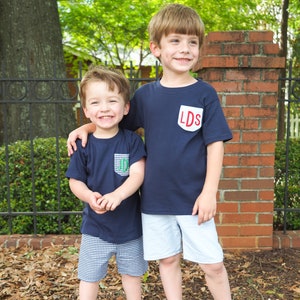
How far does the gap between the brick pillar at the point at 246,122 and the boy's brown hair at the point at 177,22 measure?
1.26 m

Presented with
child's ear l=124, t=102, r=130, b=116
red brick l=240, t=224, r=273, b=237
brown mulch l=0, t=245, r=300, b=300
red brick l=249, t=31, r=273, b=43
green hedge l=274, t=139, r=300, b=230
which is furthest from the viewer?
green hedge l=274, t=139, r=300, b=230

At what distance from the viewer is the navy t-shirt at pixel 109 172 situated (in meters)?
1.98

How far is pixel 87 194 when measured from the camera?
6.28 ft

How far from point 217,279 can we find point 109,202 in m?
0.74

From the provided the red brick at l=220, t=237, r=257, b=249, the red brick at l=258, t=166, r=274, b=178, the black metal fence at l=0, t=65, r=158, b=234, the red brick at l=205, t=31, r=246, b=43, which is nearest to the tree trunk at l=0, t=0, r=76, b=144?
the black metal fence at l=0, t=65, r=158, b=234

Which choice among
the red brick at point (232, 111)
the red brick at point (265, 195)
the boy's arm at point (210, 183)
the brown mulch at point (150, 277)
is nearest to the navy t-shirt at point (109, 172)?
the boy's arm at point (210, 183)

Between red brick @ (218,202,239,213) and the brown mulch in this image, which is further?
red brick @ (218,202,239,213)

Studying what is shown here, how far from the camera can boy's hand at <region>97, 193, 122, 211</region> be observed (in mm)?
1842

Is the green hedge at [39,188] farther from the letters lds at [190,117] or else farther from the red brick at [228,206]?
the letters lds at [190,117]

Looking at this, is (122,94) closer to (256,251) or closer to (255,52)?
(255,52)

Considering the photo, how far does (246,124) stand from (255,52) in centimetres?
57

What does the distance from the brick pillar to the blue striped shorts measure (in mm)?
1361

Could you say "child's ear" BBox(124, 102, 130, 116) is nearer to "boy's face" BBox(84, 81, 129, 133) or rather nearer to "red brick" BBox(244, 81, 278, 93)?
"boy's face" BBox(84, 81, 129, 133)

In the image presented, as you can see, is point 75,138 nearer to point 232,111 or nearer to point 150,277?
point 150,277
